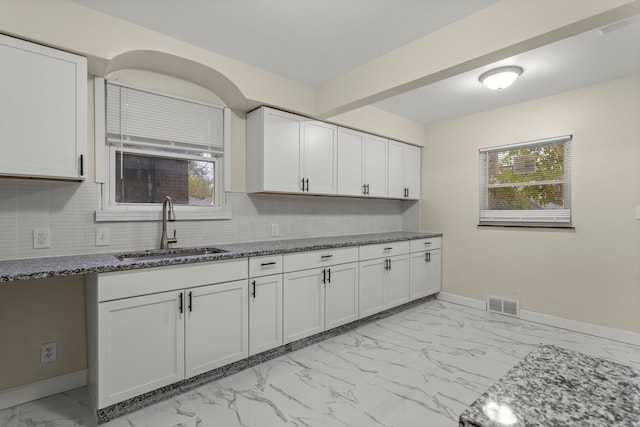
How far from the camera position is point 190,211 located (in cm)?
275

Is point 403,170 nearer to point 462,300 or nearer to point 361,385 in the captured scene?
point 462,300

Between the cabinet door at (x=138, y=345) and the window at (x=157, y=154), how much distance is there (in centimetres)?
79

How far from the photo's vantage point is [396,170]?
4180 mm

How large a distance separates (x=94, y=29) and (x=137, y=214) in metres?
1.23

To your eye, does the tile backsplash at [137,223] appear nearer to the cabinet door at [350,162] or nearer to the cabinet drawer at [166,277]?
the cabinet door at [350,162]

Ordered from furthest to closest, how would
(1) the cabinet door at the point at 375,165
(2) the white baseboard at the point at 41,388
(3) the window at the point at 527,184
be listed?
(1) the cabinet door at the point at 375,165, (3) the window at the point at 527,184, (2) the white baseboard at the point at 41,388

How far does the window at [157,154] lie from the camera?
236 centimetres

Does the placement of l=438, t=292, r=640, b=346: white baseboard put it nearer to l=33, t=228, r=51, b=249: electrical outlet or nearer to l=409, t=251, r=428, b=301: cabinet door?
l=409, t=251, r=428, b=301: cabinet door

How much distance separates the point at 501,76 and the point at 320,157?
1.74 m

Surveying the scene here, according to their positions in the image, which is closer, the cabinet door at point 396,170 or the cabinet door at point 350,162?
the cabinet door at point 350,162

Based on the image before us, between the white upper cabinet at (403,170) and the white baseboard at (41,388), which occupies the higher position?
the white upper cabinet at (403,170)

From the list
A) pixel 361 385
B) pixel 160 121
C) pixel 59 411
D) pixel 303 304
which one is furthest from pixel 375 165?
pixel 59 411

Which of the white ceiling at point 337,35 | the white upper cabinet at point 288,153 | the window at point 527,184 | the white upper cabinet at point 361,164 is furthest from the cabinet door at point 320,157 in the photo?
the window at point 527,184

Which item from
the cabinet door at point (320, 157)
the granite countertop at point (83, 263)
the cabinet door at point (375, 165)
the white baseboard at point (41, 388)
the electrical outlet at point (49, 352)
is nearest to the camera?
the granite countertop at point (83, 263)
